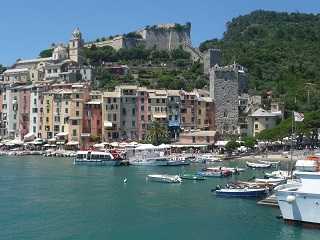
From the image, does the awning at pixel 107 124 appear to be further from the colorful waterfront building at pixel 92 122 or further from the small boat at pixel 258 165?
the small boat at pixel 258 165

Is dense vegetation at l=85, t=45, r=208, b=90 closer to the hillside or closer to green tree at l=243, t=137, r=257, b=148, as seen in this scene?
the hillside

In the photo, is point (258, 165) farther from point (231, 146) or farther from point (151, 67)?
point (151, 67)

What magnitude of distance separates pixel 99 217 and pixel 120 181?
66.0 feet

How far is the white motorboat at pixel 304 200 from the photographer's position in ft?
123

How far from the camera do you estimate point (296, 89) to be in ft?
388

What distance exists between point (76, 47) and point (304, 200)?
316 feet

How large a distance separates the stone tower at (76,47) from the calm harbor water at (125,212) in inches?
2513

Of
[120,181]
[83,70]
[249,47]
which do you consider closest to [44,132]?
[83,70]

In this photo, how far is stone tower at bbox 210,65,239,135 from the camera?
10900cm

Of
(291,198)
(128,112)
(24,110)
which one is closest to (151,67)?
(24,110)

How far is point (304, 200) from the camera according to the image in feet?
124

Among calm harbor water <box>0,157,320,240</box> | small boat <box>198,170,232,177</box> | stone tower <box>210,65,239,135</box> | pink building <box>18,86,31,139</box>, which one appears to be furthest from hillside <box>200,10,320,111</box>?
calm harbor water <box>0,157,320,240</box>

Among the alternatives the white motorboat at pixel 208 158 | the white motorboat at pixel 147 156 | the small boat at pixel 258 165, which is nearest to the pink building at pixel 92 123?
the white motorboat at pixel 147 156

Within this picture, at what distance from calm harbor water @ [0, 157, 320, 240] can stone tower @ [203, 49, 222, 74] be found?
59816mm
